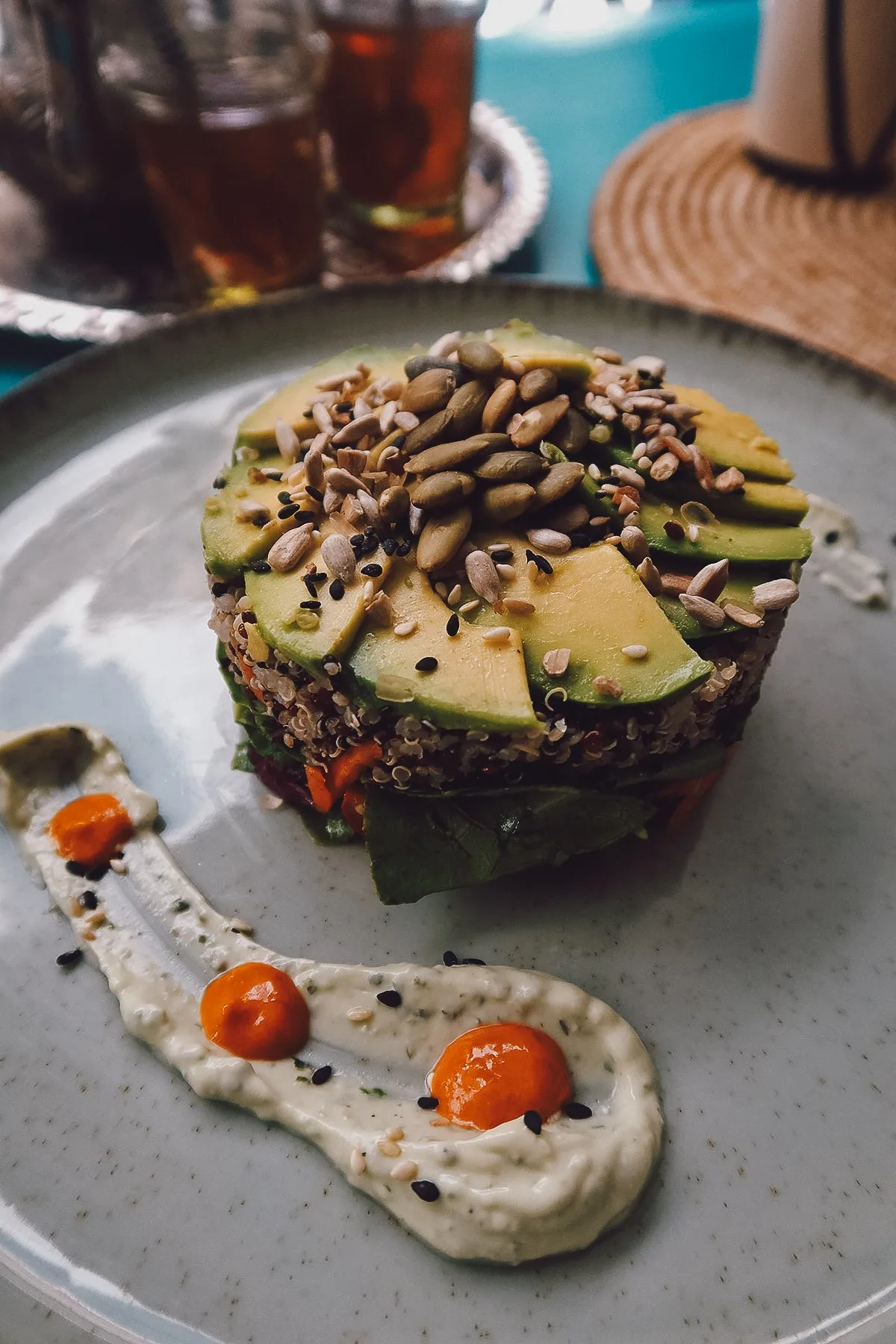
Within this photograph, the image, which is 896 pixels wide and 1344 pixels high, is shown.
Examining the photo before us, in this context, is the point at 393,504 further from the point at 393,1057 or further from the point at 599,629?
the point at 393,1057

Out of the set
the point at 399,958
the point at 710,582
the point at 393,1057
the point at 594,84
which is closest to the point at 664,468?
the point at 710,582

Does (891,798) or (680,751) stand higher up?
(680,751)

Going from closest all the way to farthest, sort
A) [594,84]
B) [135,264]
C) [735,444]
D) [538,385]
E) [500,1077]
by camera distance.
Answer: [500,1077] → [538,385] → [735,444] → [135,264] → [594,84]

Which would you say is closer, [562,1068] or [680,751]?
[562,1068]

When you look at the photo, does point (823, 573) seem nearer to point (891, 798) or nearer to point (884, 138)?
point (891, 798)

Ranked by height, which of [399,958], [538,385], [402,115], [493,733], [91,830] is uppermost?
[402,115]

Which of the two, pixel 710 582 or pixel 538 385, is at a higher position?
pixel 538 385

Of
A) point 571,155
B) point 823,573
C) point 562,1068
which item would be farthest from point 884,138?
point 562,1068
